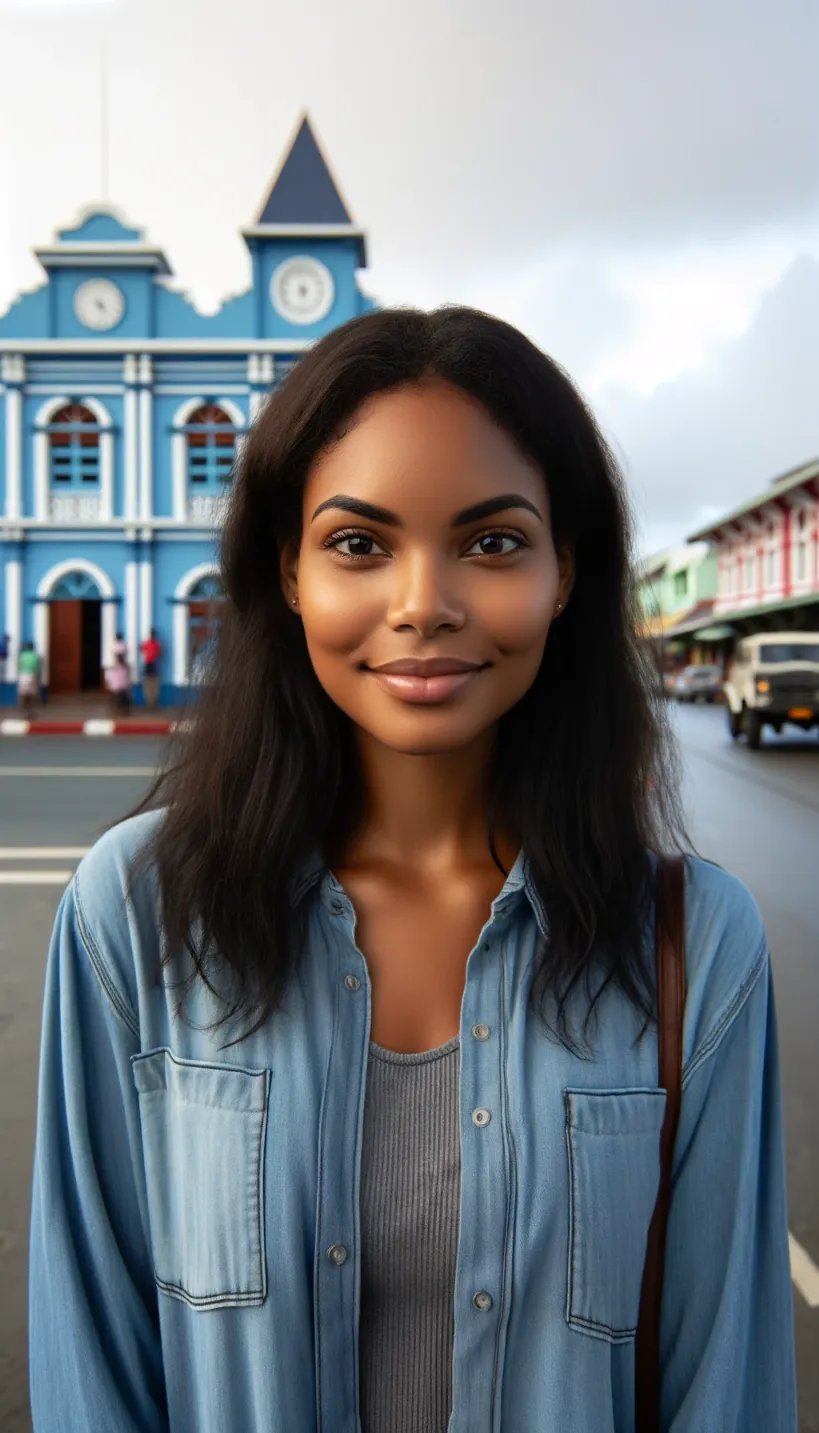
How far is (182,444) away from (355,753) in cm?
2148

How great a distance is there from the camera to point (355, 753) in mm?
1472

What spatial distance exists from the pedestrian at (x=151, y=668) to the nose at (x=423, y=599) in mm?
20118

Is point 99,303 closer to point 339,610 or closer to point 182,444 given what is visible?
point 182,444

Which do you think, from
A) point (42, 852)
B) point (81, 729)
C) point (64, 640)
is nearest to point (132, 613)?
point (64, 640)

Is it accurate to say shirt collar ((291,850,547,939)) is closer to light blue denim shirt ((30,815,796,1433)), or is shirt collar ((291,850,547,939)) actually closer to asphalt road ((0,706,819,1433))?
light blue denim shirt ((30,815,796,1433))

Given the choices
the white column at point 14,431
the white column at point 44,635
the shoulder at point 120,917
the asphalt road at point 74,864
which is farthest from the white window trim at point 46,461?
the shoulder at point 120,917

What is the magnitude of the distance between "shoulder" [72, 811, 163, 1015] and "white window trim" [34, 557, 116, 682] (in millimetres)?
21539

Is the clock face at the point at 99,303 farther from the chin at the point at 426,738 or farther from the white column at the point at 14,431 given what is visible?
the chin at the point at 426,738

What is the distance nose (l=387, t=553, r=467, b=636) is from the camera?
1170 mm

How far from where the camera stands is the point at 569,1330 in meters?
1.18

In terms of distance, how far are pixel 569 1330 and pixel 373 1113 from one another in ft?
1.02

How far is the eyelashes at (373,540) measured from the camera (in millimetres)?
1207

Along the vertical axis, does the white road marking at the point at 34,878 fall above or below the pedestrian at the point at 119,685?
below

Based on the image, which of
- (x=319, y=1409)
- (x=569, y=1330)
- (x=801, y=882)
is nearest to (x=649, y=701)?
(x=569, y=1330)
